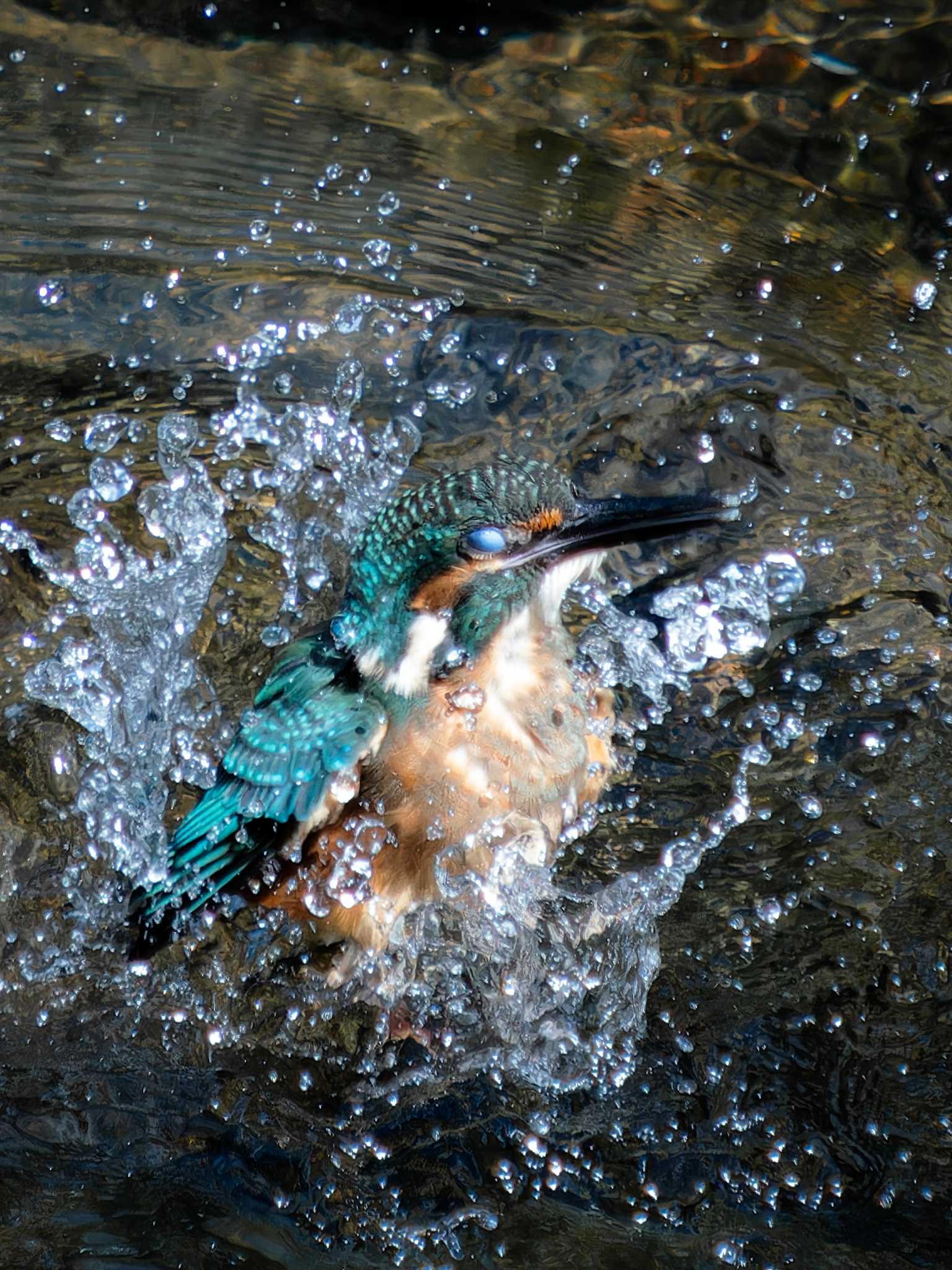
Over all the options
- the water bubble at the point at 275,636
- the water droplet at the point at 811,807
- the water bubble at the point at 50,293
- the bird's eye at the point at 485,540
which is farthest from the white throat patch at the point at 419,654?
the water bubble at the point at 50,293

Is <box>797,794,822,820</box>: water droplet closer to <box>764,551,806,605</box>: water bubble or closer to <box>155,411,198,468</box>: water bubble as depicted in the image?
<box>764,551,806,605</box>: water bubble

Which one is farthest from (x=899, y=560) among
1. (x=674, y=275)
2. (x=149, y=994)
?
(x=149, y=994)

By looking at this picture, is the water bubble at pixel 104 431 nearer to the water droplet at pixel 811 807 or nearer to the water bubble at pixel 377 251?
the water bubble at pixel 377 251

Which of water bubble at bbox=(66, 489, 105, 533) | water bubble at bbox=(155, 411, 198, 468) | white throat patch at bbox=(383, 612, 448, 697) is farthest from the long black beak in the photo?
water bubble at bbox=(66, 489, 105, 533)

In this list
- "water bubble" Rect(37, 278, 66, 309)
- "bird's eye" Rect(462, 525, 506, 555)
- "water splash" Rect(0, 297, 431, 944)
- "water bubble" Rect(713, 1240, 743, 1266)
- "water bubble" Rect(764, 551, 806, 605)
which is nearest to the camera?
"water bubble" Rect(713, 1240, 743, 1266)

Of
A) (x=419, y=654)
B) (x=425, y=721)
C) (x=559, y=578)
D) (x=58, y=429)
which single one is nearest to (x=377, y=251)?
(x=58, y=429)

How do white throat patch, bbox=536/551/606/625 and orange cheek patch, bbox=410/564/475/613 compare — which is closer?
orange cheek patch, bbox=410/564/475/613

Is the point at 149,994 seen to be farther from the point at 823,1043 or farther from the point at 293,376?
the point at 293,376
